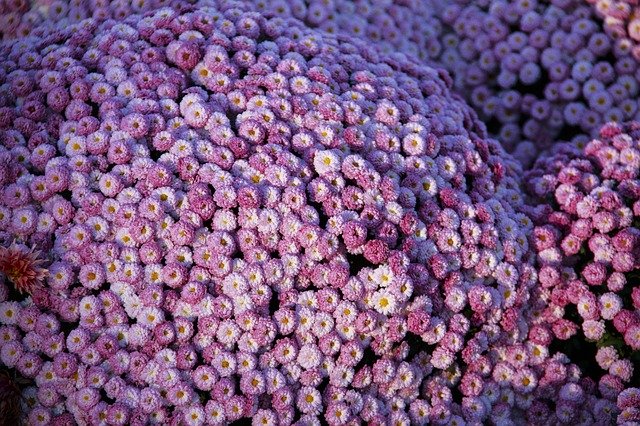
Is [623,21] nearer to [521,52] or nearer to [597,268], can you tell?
[521,52]

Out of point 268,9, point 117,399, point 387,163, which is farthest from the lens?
point 268,9

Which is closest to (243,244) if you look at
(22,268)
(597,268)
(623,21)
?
(22,268)

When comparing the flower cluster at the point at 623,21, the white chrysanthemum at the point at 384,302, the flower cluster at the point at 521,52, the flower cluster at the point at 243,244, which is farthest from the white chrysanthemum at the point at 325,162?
the flower cluster at the point at 623,21

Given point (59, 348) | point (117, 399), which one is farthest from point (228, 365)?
point (59, 348)

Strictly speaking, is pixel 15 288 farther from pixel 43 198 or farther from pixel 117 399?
pixel 117 399

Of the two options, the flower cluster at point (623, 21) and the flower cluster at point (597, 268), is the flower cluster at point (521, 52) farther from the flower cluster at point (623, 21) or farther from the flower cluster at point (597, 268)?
the flower cluster at point (597, 268)

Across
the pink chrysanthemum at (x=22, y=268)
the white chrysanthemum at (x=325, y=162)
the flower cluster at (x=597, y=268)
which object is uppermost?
the white chrysanthemum at (x=325, y=162)

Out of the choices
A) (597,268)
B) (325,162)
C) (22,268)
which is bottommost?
(597,268)
